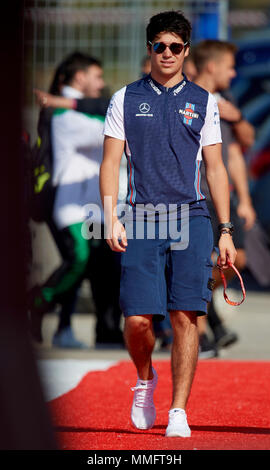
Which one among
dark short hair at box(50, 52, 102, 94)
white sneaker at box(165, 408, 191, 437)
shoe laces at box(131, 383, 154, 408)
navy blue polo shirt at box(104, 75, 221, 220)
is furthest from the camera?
dark short hair at box(50, 52, 102, 94)

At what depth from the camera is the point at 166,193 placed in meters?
3.82

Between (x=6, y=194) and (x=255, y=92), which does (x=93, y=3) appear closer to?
(x=255, y=92)

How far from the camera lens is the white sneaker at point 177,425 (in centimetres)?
367

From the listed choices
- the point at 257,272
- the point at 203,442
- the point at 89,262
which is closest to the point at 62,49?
the point at 89,262

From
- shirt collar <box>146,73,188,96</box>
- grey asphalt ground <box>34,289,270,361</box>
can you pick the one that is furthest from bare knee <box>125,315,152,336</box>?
grey asphalt ground <box>34,289,270,361</box>

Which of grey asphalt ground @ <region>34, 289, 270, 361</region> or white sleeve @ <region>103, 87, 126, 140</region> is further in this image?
grey asphalt ground @ <region>34, 289, 270, 361</region>

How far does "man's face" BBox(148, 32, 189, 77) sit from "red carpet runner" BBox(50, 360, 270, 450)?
1484mm

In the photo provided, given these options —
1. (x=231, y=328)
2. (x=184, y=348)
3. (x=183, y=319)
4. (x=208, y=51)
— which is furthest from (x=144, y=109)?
(x=231, y=328)

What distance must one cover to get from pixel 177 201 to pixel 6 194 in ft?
10.2

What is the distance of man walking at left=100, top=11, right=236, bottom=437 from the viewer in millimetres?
3811

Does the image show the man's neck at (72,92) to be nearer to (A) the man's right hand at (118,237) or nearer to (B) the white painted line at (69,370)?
(B) the white painted line at (69,370)

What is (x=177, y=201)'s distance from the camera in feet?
12.6

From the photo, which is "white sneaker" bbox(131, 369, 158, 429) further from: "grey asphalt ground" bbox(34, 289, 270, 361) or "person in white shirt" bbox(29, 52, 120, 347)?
"person in white shirt" bbox(29, 52, 120, 347)

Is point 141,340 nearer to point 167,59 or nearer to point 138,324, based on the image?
point 138,324
